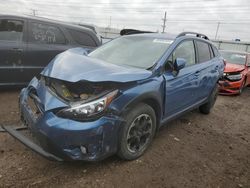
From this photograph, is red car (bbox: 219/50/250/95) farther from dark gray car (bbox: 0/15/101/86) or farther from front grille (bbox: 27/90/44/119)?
front grille (bbox: 27/90/44/119)

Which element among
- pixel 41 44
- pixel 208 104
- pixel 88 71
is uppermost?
pixel 88 71

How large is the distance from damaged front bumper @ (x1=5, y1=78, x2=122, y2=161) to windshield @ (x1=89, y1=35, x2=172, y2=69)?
115 centimetres

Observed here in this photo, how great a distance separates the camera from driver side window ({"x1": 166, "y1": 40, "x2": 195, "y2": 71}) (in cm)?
391

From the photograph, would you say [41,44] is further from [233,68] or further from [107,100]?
[233,68]

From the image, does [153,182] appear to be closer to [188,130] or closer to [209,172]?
[209,172]

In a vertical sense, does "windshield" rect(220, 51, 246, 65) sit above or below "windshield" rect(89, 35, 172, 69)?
below

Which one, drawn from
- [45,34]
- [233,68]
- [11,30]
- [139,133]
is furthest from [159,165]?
[233,68]

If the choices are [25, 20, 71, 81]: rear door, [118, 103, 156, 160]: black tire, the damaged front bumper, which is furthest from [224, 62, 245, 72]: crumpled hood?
the damaged front bumper

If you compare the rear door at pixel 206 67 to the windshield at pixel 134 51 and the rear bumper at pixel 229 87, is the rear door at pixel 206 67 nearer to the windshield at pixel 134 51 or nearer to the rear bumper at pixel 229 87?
the windshield at pixel 134 51

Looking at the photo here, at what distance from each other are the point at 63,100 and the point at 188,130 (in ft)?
9.34

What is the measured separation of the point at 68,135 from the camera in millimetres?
2734

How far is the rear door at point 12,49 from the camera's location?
540cm

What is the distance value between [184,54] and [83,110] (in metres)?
2.35

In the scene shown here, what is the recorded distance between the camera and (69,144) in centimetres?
277
